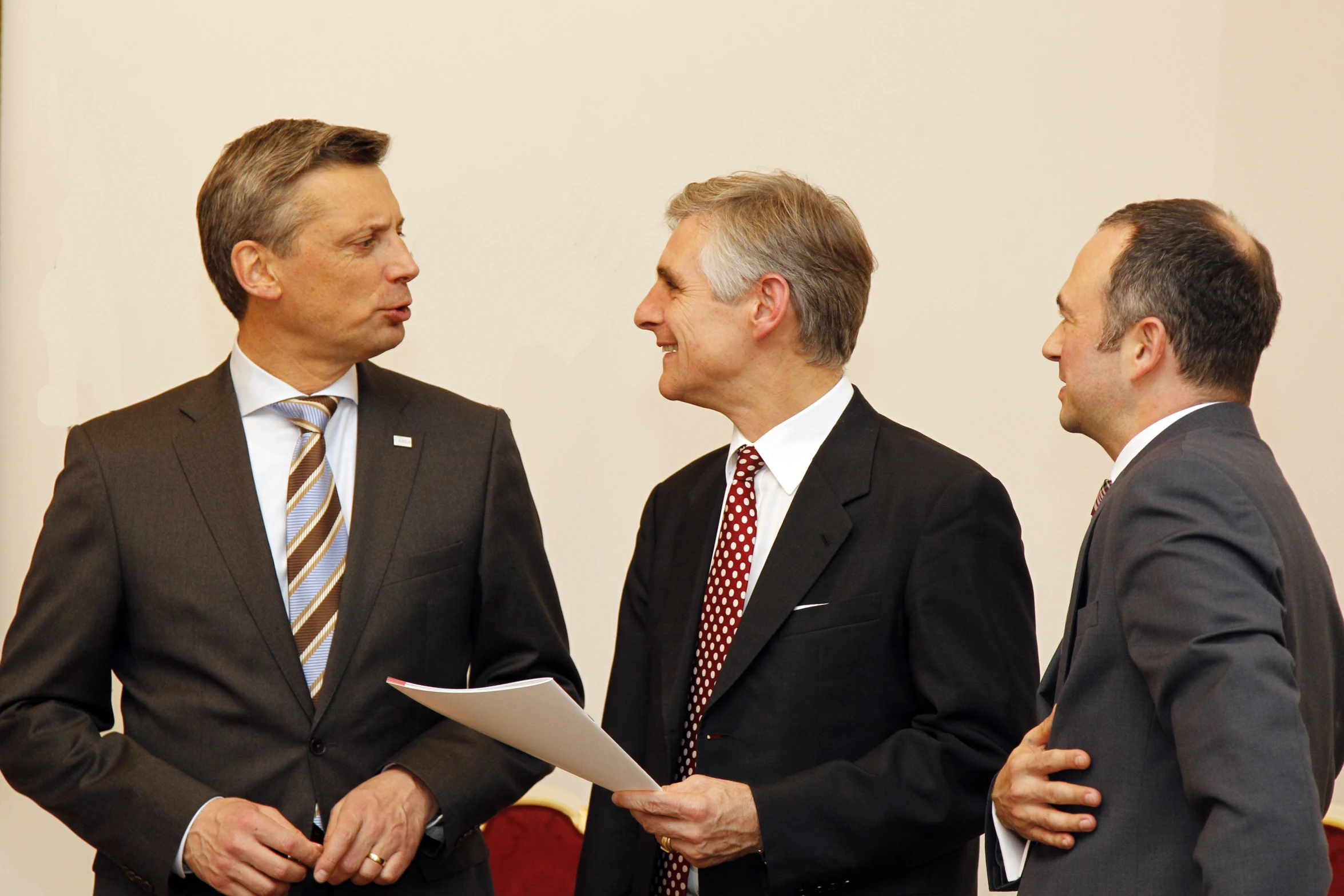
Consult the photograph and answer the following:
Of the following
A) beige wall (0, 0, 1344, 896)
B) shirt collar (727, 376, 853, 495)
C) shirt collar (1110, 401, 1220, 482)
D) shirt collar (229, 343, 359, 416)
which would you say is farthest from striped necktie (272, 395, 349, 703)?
shirt collar (1110, 401, 1220, 482)

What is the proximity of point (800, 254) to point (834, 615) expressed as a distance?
673 millimetres

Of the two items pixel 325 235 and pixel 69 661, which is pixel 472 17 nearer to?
pixel 325 235

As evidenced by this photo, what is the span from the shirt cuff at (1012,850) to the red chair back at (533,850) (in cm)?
159

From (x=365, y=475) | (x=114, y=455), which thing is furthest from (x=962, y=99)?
(x=114, y=455)

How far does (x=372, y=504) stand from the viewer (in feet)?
7.88

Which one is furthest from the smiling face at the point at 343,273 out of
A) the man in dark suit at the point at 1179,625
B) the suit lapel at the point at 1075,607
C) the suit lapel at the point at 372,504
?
the suit lapel at the point at 1075,607

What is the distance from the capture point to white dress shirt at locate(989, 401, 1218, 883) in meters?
1.84

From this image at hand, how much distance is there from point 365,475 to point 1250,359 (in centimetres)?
147

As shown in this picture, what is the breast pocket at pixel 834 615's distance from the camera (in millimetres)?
2248

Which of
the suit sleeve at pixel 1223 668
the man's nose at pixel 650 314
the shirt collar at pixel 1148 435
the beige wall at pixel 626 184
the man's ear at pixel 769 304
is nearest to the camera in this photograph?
the suit sleeve at pixel 1223 668

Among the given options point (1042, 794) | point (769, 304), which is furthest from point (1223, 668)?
point (769, 304)

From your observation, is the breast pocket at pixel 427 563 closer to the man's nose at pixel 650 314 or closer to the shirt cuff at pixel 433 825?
the shirt cuff at pixel 433 825

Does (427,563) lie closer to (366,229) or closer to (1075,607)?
(366,229)

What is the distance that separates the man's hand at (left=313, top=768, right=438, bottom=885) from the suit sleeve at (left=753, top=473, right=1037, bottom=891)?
1.90 ft
